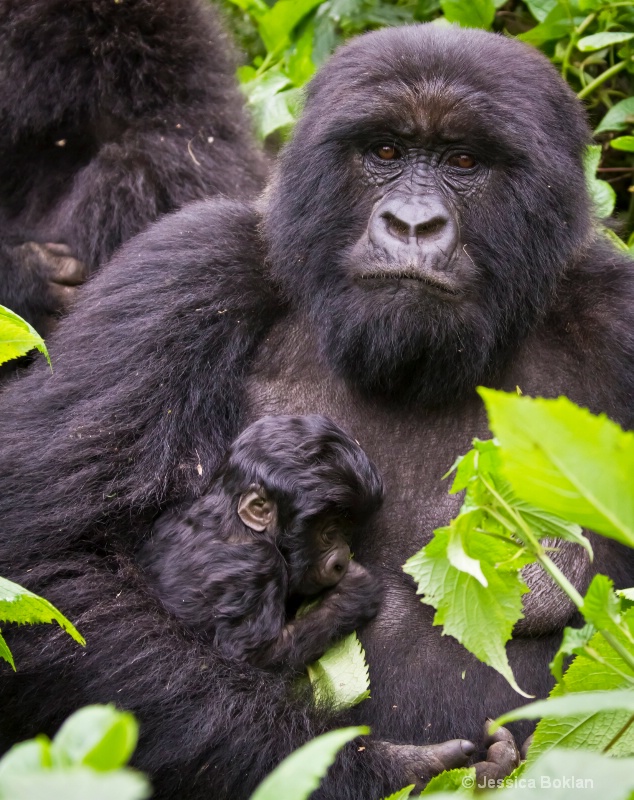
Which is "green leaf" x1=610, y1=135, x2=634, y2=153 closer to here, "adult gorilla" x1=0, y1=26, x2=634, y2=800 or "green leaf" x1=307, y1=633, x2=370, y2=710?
"adult gorilla" x1=0, y1=26, x2=634, y2=800

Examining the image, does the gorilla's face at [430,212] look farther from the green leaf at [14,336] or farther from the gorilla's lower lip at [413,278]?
the green leaf at [14,336]

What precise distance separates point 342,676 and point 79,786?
215 cm

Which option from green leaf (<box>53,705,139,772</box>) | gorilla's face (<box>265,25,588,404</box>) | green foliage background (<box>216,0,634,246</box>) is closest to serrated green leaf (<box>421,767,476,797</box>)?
gorilla's face (<box>265,25,588,404</box>)

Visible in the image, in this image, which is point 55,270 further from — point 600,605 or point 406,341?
point 600,605

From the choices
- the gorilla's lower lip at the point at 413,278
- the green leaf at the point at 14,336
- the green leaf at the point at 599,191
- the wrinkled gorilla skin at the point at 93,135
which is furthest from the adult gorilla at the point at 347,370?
the wrinkled gorilla skin at the point at 93,135

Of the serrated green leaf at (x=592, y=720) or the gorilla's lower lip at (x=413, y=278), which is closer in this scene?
the serrated green leaf at (x=592, y=720)

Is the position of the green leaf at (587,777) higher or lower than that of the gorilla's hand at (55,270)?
higher

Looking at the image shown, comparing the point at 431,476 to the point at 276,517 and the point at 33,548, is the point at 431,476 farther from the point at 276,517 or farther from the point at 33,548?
the point at 33,548

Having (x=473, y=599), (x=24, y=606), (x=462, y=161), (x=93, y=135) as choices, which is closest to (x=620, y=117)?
(x=462, y=161)

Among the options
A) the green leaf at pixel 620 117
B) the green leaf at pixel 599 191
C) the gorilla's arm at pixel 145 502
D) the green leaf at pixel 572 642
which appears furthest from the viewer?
the green leaf at pixel 620 117

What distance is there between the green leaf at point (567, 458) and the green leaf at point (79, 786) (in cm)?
59

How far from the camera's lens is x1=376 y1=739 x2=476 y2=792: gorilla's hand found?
2752mm

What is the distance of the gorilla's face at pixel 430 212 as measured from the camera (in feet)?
9.66

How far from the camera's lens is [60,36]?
182 inches
